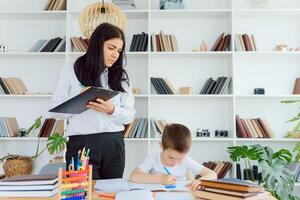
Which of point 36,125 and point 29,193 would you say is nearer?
point 29,193

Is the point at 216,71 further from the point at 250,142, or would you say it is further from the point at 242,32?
the point at 250,142

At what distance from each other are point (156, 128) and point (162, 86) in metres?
0.45

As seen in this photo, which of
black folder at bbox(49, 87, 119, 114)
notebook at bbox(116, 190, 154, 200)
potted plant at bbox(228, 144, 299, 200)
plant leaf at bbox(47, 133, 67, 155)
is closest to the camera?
notebook at bbox(116, 190, 154, 200)

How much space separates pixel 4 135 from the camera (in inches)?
148

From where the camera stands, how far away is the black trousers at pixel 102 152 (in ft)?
5.97

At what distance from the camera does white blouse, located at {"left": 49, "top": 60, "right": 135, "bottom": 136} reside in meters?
1.86

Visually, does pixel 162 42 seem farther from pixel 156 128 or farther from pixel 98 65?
pixel 98 65

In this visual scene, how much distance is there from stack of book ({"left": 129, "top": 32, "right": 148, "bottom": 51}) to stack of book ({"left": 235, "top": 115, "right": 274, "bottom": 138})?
49.2 inches

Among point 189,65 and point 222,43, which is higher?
point 222,43

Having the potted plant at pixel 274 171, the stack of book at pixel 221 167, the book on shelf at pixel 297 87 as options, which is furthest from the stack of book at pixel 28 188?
the book on shelf at pixel 297 87

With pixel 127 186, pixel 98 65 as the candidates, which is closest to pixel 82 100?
pixel 98 65

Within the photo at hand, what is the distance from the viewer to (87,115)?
1884 millimetres

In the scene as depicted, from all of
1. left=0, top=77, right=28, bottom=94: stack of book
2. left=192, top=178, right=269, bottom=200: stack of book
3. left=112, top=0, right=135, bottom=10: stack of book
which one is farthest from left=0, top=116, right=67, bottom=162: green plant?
left=192, top=178, right=269, bottom=200: stack of book

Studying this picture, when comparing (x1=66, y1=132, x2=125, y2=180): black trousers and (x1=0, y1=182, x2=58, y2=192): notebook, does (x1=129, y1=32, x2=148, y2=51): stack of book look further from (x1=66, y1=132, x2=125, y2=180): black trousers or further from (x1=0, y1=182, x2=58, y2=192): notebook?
(x1=0, y1=182, x2=58, y2=192): notebook
